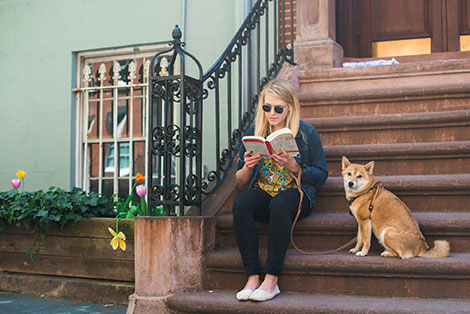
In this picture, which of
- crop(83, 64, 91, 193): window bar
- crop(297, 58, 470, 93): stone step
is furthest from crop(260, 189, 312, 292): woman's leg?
crop(83, 64, 91, 193): window bar

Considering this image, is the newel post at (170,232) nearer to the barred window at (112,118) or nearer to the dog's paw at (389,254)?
the dog's paw at (389,254)

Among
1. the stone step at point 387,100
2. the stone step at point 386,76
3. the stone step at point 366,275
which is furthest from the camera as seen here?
the stone step at point 386,76

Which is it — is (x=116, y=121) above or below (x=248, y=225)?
above

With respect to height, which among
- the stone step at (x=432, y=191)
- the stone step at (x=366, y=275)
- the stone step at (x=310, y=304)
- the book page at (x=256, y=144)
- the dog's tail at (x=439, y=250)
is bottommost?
the stone step at (x=310, y=304)

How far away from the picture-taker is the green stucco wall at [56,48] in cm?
641

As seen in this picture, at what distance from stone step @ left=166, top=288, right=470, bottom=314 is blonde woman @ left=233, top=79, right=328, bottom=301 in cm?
8

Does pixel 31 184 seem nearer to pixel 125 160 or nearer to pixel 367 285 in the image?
pixel 125 160

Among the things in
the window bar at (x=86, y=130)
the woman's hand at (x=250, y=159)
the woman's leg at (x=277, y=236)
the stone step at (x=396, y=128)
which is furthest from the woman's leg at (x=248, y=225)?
the window bar at (x=86, y=130)

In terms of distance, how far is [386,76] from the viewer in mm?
5297

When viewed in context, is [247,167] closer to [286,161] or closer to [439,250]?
[286,161]

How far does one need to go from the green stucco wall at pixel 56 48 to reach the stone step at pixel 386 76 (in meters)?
1.30

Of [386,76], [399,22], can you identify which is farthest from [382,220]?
[399,22]

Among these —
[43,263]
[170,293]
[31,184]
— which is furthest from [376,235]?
[31,184]

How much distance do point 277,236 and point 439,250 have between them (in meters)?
0.91
